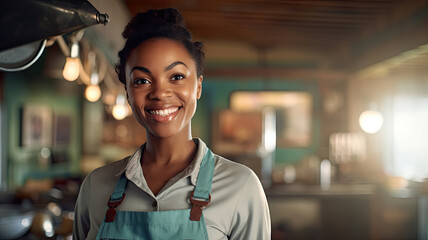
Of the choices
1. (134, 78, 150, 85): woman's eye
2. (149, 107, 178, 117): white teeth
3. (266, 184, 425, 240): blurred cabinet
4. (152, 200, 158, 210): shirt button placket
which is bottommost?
(266, 184, 425, 240): blurred cabinet

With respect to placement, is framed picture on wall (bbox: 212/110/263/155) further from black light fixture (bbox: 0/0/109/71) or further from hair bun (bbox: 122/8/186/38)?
black light fixture (bbox: 0/0/109/71)

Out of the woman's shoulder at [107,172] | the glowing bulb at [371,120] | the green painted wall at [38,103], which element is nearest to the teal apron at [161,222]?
the woman's shoulder at [107,172]

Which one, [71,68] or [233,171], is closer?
[233,171]

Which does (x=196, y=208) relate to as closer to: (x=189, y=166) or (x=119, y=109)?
(x=189, y=166)

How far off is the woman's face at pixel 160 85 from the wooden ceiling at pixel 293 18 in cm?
255

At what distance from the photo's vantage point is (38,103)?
6988 millimetres

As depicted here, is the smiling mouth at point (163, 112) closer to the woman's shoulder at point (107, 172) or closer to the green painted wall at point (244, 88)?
the woman's shoulder at point (107, 172)

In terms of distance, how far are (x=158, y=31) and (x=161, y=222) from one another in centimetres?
56

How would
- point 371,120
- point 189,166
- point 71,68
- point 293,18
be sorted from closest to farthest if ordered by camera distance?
point 189,166
point 71,68
point 293,18
point 371,120

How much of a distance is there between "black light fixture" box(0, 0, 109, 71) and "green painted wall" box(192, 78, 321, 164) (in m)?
6.14

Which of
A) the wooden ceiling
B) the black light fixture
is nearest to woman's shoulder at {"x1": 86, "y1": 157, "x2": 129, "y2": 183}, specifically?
the black light fixture

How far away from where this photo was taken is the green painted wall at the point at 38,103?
22.1 feet

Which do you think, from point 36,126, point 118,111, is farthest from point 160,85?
point 36,126

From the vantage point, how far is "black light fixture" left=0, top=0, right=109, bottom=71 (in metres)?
0.98
